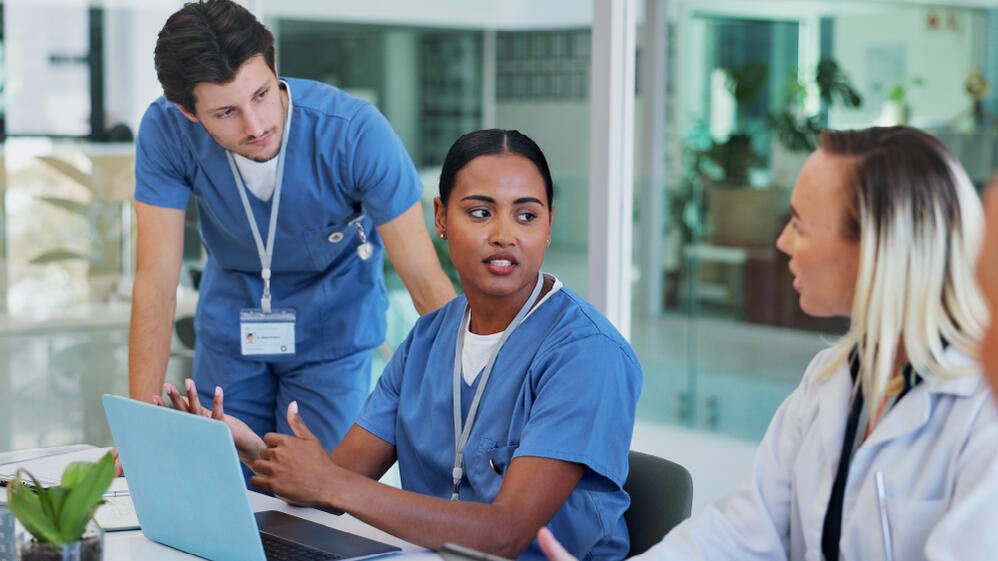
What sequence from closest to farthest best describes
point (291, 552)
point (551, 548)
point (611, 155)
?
point (551, 548)
point (291, 552)
point (611, 155)

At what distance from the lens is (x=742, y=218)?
3811 millimetres

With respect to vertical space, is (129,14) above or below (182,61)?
Answer: above

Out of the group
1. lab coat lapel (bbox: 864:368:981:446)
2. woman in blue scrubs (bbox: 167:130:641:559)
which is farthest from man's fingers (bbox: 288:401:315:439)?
lab coat lapel (bbox: 864:368:981:446)

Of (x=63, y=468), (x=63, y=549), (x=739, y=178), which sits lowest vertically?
(x=63, y=468)

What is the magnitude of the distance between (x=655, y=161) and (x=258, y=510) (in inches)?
94.4

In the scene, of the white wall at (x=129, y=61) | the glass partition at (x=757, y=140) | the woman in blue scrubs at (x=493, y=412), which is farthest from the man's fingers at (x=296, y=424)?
the white wall at (x=129, y=61)

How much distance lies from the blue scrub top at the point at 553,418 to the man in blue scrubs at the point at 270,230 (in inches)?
20.9

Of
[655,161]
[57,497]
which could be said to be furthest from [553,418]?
[655,161]

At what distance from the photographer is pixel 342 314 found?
2.49 m

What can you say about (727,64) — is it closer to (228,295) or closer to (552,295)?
(228,295)

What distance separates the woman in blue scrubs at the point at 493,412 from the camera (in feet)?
4.94

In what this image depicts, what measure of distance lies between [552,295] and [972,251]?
0.67 metres

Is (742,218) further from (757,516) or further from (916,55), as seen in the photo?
(757,516)

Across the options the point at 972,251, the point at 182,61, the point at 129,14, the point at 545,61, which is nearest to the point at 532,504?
the point at 972,251
